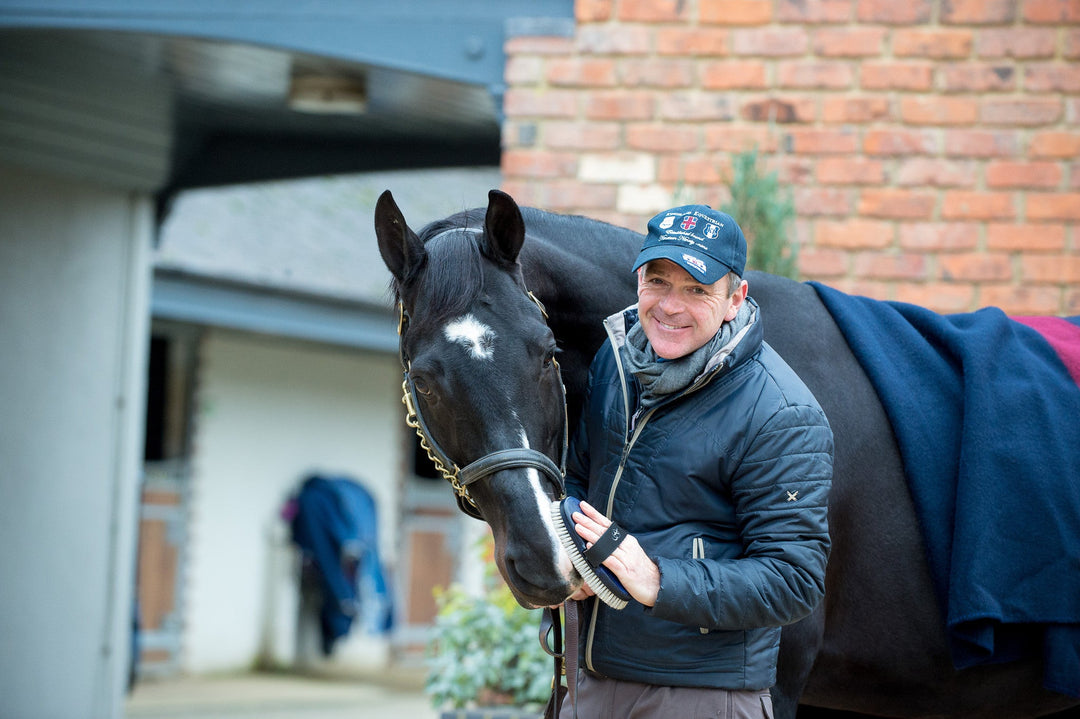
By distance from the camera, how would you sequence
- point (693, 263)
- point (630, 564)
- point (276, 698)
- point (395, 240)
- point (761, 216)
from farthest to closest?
point (276, 698)
point (761, 216)
point (395, 240)
point (693, 263)
point (630, 564)

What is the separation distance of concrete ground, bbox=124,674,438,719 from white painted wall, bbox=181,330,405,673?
0.47 meters

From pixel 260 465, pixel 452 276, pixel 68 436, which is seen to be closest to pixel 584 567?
pixel 452 276

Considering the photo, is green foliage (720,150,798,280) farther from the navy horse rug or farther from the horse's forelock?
the horse's forelock

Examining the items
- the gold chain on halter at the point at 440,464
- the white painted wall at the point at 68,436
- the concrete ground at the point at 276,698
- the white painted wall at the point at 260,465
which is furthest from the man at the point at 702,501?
the white painted wall at the point at 260,465

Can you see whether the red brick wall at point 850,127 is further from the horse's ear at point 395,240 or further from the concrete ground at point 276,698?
the concrete ground at point 276,698

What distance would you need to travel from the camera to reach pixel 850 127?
4148 mm

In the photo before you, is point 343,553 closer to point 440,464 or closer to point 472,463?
point 440,464

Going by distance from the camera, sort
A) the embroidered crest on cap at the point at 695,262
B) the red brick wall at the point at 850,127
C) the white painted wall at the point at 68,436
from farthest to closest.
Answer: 1. the white painted wall at the point at 68,436
2. the red brick wall at the point at 850,127
3. the embroidered crest on cap at the point at 695,262

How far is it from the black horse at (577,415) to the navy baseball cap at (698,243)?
272 mm

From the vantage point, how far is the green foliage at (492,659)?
3686 mm

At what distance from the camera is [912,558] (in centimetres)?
258

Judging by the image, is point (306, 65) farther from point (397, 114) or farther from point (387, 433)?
point (387, 433)

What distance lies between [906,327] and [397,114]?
3182mm

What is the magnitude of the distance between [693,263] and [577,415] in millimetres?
559
